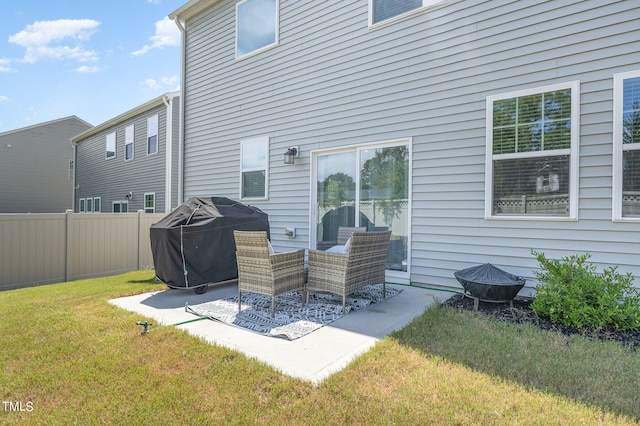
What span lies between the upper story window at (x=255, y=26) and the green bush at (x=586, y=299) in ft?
20.3

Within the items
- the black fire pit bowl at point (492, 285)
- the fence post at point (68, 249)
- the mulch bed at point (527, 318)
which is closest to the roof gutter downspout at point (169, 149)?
the fence post at point (68, 249)

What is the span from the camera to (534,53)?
4125 millimetres

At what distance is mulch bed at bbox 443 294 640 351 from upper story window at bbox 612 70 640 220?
1.29 metres

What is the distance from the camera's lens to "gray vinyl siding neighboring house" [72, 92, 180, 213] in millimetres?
11000

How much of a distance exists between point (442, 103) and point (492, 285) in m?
2.58

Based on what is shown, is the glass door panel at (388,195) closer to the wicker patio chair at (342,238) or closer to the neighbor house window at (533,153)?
the wicker patio chair at (342,238)

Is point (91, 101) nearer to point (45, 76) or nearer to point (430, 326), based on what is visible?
point (45, 76)

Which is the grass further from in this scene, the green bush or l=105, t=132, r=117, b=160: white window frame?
l=105, t=132, r=117, b=160: white window frame

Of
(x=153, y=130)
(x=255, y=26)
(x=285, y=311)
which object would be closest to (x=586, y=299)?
(x=285, y=311)

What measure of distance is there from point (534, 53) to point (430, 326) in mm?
3556

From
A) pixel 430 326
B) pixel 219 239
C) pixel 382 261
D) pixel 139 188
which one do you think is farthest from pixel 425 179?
pixel 139 188

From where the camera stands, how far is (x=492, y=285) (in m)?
3.69

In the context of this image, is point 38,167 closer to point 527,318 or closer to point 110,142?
point 110,142

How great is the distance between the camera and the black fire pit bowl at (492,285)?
3697 mm
